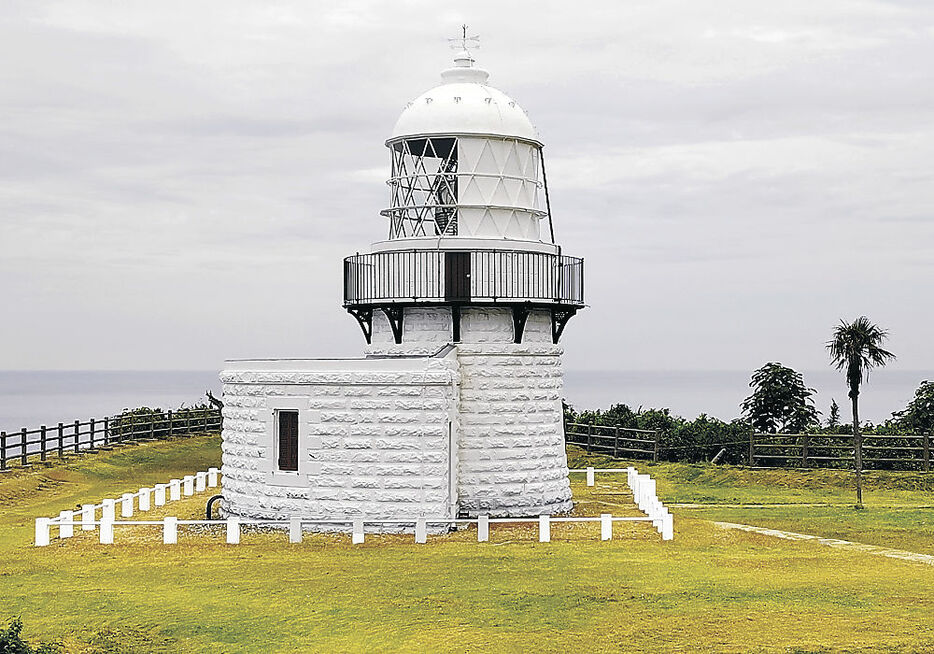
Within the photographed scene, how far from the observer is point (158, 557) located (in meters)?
A: 19.4

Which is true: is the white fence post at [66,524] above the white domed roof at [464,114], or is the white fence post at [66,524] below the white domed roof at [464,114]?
below

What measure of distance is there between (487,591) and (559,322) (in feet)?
33.6

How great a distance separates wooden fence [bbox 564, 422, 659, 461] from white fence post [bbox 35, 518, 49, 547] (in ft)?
64.8

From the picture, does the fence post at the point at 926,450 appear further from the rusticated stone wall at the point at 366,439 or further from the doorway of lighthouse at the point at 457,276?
the rusticated stone wall at the point at 366,439

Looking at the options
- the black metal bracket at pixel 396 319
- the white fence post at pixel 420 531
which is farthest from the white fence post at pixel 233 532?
the black metal bracket at pixel 396 319

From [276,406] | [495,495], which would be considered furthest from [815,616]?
[276,406]

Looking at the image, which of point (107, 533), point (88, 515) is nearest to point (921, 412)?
point (88, 515)

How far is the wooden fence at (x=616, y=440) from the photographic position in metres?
37.0

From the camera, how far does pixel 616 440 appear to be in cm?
3769

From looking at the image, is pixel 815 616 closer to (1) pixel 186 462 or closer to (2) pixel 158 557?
(2) pixel 158 557

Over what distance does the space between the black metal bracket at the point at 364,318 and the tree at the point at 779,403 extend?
19.5 meters

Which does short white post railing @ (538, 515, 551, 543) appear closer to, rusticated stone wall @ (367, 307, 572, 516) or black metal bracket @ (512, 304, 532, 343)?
rusticated stone wall @ (367, 307, 572, 516)

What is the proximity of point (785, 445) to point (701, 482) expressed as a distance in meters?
3.04

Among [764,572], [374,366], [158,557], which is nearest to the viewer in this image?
[764,572]
